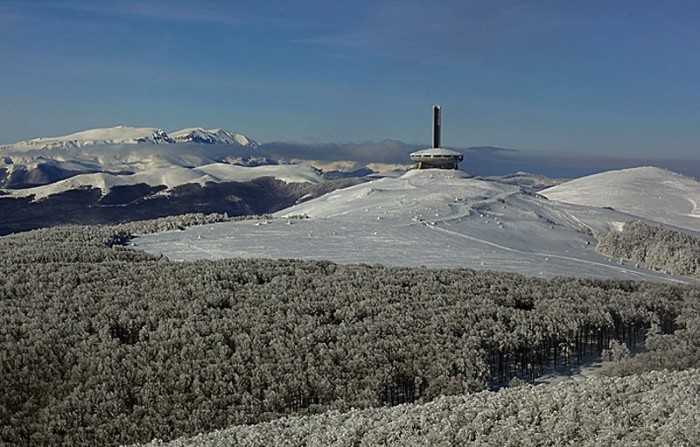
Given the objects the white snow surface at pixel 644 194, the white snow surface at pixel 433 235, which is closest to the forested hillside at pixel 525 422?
the white snow surface at pixel 433 235

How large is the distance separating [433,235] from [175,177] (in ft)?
385

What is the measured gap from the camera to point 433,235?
2266 centimetres

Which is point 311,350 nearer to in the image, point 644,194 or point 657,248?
point 657,248

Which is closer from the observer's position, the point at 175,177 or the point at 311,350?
the point at 311,350

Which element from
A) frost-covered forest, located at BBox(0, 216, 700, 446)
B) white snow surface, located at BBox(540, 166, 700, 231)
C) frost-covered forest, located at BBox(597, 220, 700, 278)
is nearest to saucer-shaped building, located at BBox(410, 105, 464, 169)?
white snow surface, located at BBox(540, 166, 700, 231)

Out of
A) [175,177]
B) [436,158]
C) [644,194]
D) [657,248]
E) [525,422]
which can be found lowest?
[657,248]

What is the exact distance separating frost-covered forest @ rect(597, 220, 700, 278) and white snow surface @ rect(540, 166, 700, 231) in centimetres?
927

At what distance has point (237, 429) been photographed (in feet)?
25.7

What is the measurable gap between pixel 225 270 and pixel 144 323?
10.6ft

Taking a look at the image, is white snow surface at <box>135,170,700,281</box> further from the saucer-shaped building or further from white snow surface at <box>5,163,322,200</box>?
white snow surface at <box>5,163,322,200</box>

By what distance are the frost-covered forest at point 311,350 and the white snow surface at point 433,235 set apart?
4.00 m

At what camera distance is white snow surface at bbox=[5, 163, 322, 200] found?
361 ft

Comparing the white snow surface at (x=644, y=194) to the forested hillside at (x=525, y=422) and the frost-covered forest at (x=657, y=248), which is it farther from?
the forested hillside at (x=525, y=422)

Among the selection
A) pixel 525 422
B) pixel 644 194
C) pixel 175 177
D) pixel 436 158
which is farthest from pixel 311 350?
pixel 175 177
